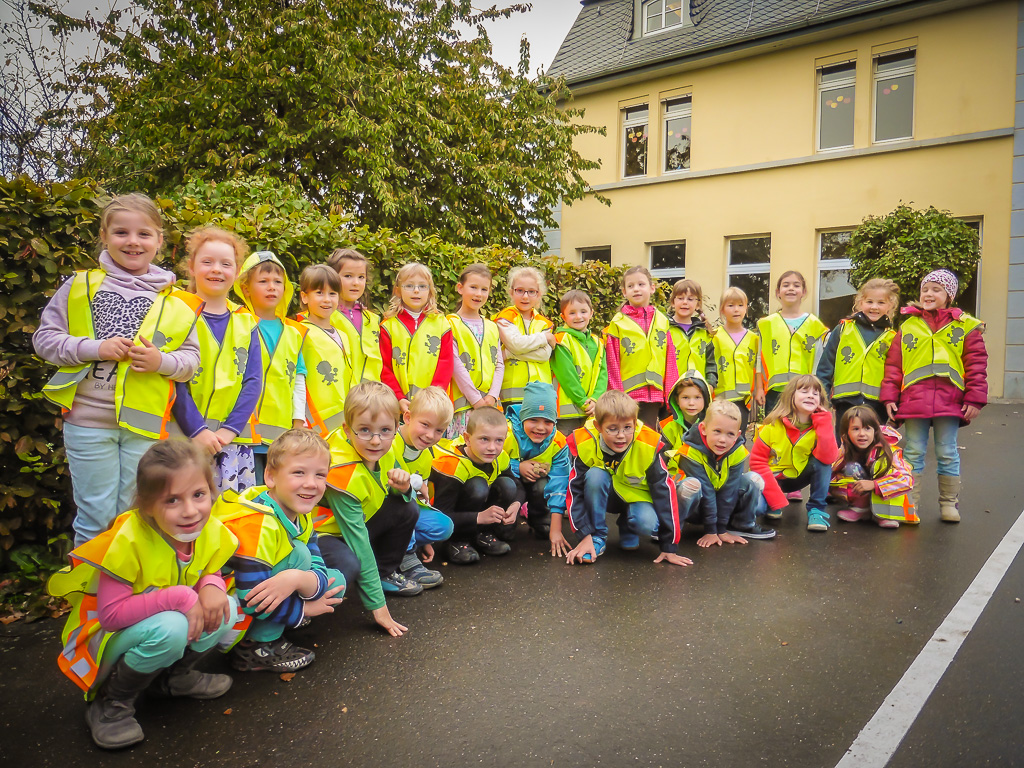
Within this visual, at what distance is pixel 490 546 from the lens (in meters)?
4.73

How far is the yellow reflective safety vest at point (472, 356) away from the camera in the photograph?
534 cm

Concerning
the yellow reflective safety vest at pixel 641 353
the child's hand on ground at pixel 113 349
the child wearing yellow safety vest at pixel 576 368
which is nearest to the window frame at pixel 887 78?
the yellow reflective safety vest at pixel 641 353

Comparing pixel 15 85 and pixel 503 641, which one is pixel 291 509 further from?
pixel 15 85

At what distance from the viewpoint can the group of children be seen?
2588mm

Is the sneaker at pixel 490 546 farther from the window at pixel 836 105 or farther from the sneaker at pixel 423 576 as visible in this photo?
the window at pixel 836 105

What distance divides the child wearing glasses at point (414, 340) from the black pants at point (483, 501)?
2.88ft

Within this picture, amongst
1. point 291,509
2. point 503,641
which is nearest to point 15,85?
point 291,509

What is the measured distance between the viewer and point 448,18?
52.5ft

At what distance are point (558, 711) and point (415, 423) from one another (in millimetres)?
1817

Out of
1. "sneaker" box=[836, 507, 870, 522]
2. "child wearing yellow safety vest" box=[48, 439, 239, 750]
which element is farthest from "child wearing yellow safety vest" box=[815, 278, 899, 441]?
"child wearing yellow safety vest" box=[48, 439, 239, 750]

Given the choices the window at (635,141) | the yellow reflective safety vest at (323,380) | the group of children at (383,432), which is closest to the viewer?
the group of children at (383,432)

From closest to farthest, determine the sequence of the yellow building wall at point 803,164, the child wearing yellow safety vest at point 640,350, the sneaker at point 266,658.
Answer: the sneaker at point 266,658
the child wearing yellow safety vest at point 640,350
the yellow building wall at point 803,164

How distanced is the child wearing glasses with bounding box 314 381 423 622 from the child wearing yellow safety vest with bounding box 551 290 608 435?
2.25m

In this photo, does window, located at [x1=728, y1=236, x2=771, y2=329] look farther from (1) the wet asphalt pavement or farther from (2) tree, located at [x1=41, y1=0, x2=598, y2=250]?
(1) the wet asphalt pavement
